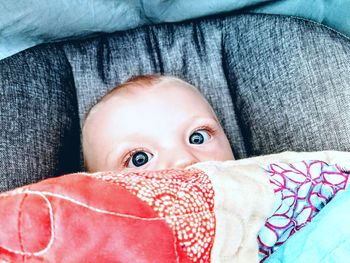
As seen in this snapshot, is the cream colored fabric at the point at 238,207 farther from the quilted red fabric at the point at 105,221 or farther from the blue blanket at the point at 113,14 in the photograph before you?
the blue blanket at the point at 113,14

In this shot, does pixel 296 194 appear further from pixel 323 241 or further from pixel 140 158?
pixel 140 158

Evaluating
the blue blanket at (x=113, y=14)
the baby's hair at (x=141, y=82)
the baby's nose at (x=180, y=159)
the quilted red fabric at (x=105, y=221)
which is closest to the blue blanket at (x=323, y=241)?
the quilted red fabric at (x=105, y=221)

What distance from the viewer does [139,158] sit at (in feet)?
3.53

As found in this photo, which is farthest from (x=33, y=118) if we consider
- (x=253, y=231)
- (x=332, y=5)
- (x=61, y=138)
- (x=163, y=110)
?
(x=332, y=5)

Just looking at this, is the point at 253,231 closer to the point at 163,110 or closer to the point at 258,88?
the point at 163,110

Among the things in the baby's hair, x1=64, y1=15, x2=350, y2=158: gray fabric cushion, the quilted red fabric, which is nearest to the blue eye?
the baby's hair

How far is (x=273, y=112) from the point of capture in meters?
1.19

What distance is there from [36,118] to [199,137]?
0.31 metres

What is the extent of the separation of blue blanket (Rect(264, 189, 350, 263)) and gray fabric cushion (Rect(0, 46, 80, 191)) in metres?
0.49

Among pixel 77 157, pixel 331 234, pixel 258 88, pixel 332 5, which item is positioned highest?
pixel 332 5

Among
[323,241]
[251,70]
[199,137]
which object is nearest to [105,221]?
[323,241]

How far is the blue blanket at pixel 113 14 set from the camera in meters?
1.24

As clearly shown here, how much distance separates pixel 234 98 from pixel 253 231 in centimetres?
57

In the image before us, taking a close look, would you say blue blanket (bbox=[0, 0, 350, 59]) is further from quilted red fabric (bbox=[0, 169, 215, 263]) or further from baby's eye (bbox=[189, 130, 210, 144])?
quilted red fabric (bbox=[0, 169, 215, 263])
